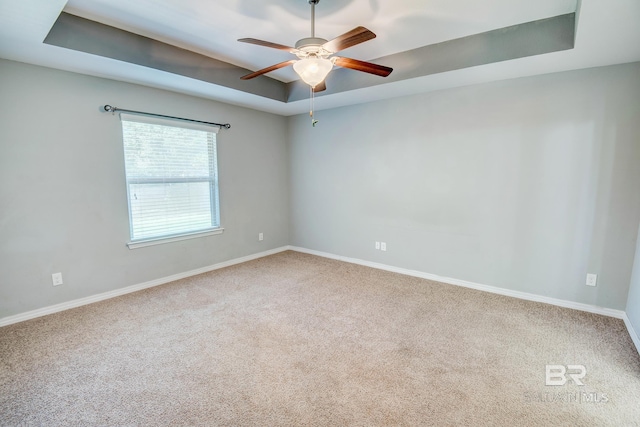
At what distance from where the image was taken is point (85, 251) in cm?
304

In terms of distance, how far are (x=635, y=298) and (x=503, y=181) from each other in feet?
4.73

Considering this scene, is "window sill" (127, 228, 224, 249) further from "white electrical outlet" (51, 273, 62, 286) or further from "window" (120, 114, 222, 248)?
"white electrical outlet" (51, 273, 62, 286)

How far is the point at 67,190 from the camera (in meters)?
Answer: 2.89

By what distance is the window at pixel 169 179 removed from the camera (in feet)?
11.0

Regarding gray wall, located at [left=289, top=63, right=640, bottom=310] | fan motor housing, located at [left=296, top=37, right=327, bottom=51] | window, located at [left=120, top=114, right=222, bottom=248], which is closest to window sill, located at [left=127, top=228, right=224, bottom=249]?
window, located at [left=120, top=114, right=222, bottom=248]

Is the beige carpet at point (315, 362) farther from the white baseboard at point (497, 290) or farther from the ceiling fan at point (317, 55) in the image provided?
the ceiling fan at point (317, 55)

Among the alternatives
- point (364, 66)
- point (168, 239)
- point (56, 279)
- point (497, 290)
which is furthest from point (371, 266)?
point (56, 279)

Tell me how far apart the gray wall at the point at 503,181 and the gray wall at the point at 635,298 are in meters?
0.12

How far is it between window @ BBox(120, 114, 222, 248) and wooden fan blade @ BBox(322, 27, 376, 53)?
2431mm

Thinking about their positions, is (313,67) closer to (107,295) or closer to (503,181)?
(503,181)

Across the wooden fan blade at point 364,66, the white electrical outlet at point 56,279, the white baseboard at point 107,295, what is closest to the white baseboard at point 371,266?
the white baseboard at point 107,295

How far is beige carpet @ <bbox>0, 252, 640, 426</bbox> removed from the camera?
65.9 inches

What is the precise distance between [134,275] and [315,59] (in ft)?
10.1

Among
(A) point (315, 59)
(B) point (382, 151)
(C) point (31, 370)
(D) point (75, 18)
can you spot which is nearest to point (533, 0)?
(A) point (315, 59)
